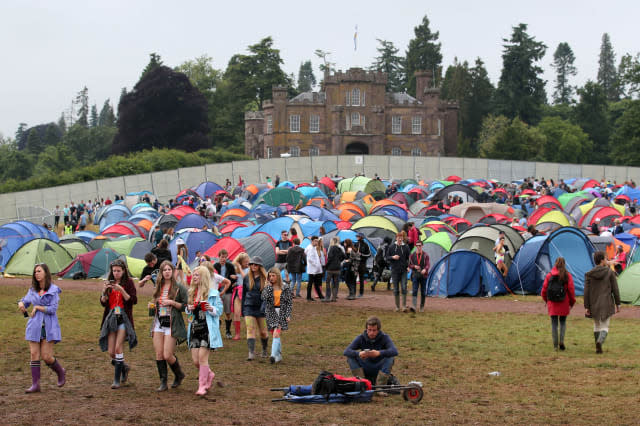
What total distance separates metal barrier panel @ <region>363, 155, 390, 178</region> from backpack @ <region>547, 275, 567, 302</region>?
47.9 metres

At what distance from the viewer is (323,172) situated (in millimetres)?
60531

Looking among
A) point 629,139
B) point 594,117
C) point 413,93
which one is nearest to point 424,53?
point 413,93

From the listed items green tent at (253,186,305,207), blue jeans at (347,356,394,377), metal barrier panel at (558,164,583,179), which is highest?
metal barrier panel at (558,164,583,179)

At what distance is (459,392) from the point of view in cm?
1053

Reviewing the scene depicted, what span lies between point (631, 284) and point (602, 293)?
7122 millimetres

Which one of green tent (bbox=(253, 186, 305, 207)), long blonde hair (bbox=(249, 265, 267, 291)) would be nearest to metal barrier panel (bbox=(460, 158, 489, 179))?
green tent (bbox=(253, 186, 305, 207))

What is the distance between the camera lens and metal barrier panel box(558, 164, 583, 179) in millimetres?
59156

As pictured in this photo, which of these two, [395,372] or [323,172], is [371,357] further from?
[323,172]

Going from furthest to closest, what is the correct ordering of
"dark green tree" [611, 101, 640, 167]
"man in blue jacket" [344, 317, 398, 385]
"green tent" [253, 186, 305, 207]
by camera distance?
"dark green tree" [611, 101, 640, 167] < "green tent" [253, 186, 305, 207] < "man in blue jacket" [344, 317, 398, 385]

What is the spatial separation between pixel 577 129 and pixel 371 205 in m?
56.6

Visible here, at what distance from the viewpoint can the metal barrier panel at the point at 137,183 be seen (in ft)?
177

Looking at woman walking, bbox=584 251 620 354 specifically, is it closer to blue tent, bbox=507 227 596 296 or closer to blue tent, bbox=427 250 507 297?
blue tent, bbox=427 250 507 297

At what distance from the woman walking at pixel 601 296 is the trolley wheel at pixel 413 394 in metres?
4.19

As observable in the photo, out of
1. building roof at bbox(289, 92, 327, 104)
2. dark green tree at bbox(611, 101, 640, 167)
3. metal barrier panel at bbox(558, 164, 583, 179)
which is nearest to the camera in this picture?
metal barrier panel at bbox(558, 164, 583, 179)
